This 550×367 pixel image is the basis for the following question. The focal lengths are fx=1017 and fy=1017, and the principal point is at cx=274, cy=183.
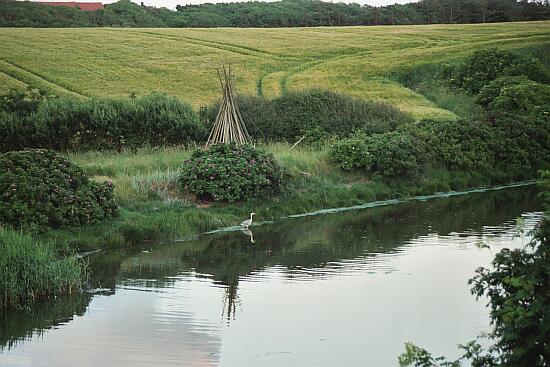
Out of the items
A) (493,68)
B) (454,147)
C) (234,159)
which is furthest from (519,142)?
(493,68)

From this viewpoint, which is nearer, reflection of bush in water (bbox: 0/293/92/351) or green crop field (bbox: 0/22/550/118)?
reflection of bush in water (bbox: 0/293/92/351)

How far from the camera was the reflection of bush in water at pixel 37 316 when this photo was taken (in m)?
14.4

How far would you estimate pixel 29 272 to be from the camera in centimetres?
1620

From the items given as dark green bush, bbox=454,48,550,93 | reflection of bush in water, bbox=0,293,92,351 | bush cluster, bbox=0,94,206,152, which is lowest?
reflection of bush in water, bbox=0,293,92,351

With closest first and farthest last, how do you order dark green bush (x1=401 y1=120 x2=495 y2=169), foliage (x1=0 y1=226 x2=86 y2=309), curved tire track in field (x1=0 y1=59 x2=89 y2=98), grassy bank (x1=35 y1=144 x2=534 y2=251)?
1. foliage (x1=0 y1=226 x2=86 y2=309)
2. grassy bank (x1=35 y1=144 x2=534 y2=251)
3. dark green bush (x1=401 y1=120 x2=495 y2=169)
4. curved tire track in field (x1=0 y1=59 x2=89 y2=98)

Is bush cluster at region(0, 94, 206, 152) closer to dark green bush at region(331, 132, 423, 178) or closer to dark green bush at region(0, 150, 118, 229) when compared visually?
dark green bush at region(331, 132, 423, 178)

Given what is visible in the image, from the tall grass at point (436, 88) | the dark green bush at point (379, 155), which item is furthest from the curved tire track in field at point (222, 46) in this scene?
the dark green bush at point (379, 155)

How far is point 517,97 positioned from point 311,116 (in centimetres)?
1307

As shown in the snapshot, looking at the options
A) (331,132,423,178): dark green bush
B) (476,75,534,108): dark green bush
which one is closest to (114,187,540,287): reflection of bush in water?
(331,132,423,178): dark green bush

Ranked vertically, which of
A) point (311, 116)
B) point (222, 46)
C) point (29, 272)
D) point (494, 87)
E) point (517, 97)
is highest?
point (222, 46)

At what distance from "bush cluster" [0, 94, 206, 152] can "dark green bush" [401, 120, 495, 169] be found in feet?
24.2

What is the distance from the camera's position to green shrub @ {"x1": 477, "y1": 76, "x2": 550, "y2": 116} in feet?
144

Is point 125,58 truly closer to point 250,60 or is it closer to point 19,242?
point 250,60

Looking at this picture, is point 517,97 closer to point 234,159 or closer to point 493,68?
point 493,68
